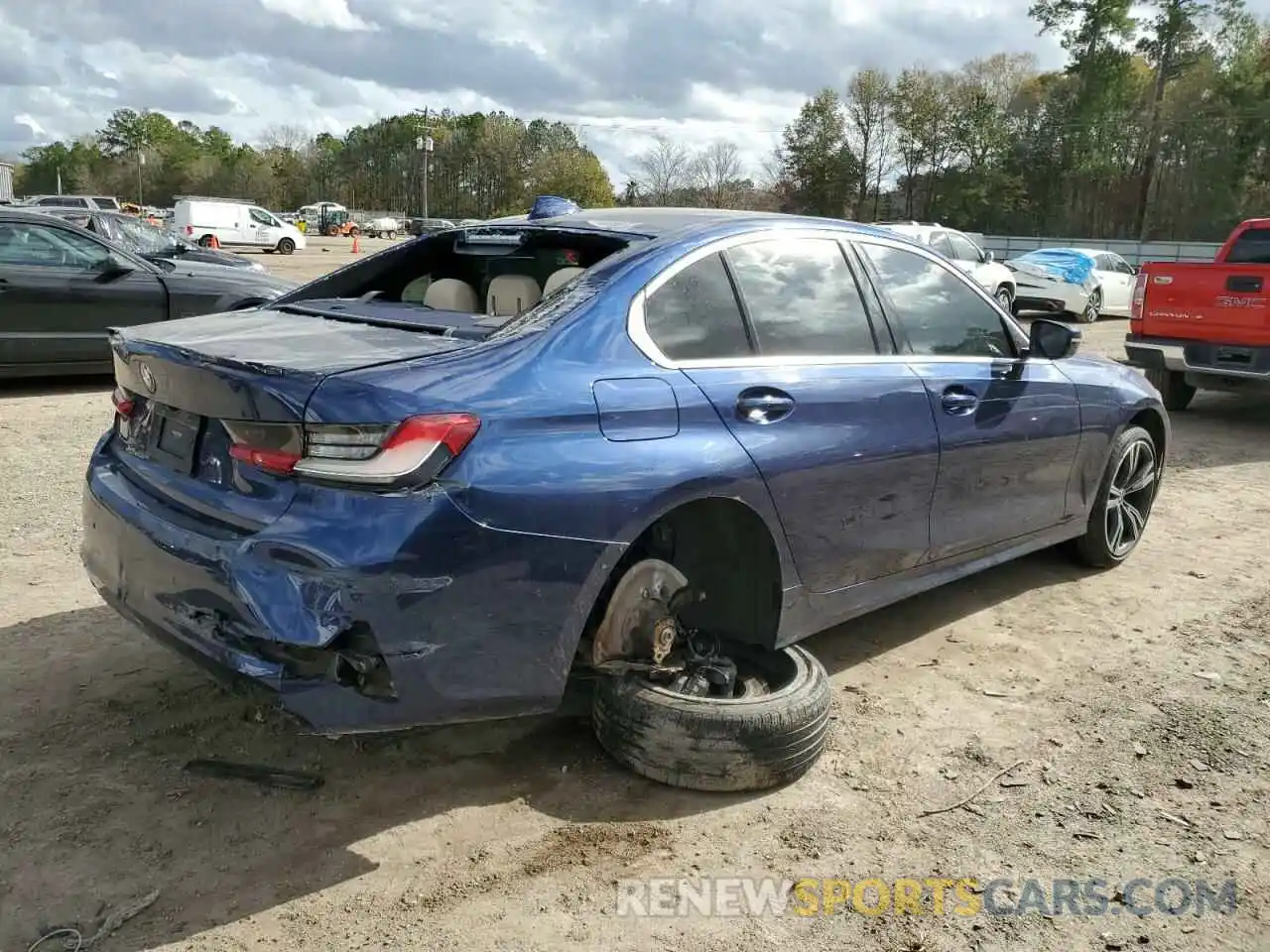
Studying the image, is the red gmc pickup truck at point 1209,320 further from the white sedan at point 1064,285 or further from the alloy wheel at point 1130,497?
the white sedan at point 1064,285

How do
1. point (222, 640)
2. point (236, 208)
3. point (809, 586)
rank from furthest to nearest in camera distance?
point (236, 208) → point (809, 586) → point (222, 640)

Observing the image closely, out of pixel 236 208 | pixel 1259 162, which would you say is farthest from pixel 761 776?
pixel 1259 162

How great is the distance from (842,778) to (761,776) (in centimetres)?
32

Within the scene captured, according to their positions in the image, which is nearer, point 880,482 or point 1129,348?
point 880,482

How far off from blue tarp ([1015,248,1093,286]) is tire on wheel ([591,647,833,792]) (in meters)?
18.8

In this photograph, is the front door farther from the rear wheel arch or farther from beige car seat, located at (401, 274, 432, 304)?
beige car seat, located at (401, 274, 432, 304)

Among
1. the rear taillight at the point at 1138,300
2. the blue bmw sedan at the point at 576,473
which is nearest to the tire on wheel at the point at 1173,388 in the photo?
the rear taillight at the point at 1138,300

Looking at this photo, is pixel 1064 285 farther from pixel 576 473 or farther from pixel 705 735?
pixel 576 473

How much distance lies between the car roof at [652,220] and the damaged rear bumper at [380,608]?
1.25 m

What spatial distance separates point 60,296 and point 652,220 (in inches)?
287

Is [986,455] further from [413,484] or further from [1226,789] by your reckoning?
[413,484]

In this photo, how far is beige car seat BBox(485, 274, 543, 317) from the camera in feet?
12.0

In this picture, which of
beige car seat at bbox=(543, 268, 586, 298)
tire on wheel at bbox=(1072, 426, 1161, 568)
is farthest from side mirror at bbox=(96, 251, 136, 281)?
tire on wheel at bbox=(1072, 426, 1161, 568)

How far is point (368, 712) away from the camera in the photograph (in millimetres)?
2543
